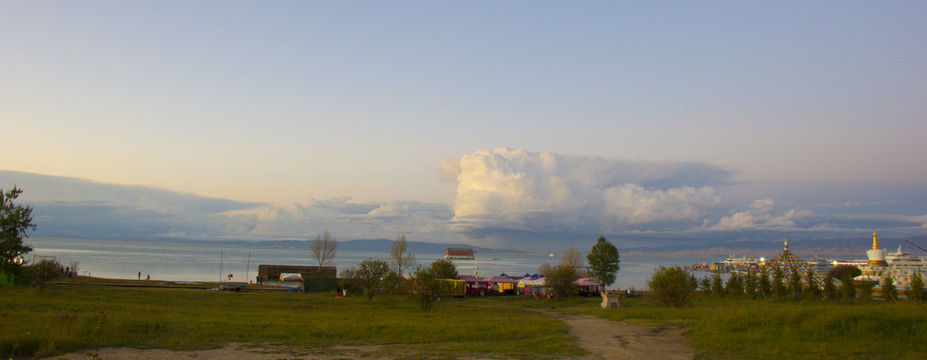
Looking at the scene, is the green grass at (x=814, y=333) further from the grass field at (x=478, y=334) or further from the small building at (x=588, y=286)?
the small building at (x=588, y=286)

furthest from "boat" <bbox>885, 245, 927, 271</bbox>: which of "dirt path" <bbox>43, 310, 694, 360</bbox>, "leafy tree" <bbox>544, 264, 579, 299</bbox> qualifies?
"dirt path" <bbox>43, 310, 694, 360</bbox>

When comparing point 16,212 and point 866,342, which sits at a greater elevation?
point 16,212

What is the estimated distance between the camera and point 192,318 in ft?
62.7

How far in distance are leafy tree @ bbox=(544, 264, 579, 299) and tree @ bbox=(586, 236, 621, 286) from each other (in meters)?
11.3

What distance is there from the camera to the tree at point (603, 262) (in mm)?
56594

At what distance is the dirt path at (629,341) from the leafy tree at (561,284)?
22.3 meters

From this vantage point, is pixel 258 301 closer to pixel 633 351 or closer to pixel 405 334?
pixel 405 334

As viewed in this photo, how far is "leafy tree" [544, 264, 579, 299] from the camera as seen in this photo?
145 ft

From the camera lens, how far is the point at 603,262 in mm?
56531

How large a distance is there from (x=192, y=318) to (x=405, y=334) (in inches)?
312

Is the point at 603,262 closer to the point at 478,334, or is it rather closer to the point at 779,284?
the point at 779,284

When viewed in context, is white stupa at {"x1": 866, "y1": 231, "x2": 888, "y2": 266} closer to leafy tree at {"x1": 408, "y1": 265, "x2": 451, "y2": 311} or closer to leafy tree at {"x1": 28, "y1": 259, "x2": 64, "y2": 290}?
leafy tree at {"x1": 408, "y1": 265, "x2": 451, "y2": 311}

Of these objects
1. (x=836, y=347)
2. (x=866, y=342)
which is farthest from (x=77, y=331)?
(x=866, y=342)

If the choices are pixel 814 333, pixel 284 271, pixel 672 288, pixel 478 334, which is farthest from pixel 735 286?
pixel 284 271
